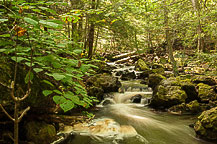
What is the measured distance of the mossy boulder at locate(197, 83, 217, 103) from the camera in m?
6.02

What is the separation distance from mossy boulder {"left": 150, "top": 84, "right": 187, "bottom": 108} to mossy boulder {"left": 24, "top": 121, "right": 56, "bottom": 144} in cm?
487

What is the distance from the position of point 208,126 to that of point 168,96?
2719mm

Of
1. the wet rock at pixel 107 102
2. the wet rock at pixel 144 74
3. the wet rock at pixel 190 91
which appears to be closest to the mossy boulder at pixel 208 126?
the wet rock at pixel 190 91

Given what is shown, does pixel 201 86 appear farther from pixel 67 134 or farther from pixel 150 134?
pixel 67 134

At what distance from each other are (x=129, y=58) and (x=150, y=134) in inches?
584

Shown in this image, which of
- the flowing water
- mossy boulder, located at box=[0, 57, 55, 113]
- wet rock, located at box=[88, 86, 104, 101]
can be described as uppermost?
mossy boulder, located at box=[0, 57, 55, 113]

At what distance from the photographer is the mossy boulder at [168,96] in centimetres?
607

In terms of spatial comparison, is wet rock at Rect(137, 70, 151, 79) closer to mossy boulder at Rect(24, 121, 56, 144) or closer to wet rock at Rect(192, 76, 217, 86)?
wet rock at Rect(192, 76, 217, 86)

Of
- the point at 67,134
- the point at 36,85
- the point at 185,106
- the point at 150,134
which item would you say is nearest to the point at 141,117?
the point at 150,134

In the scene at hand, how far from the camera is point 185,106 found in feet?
19.3

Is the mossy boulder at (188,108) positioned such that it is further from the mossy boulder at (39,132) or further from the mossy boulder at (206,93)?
the mossy boulder at (39,132)

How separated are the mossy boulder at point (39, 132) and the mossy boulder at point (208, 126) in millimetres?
3509

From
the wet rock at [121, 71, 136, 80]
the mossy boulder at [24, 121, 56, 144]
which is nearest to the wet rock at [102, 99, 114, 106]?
the mossy boulder at [24, 121, 56, 144]

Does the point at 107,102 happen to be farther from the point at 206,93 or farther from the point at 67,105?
the point at 67,105
